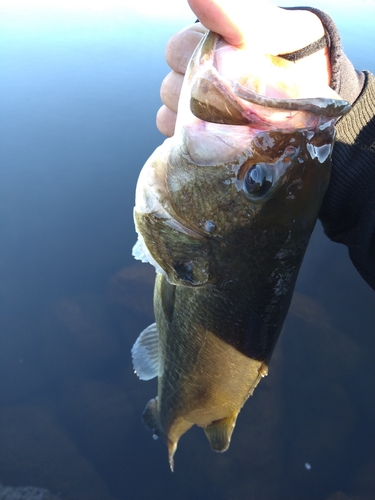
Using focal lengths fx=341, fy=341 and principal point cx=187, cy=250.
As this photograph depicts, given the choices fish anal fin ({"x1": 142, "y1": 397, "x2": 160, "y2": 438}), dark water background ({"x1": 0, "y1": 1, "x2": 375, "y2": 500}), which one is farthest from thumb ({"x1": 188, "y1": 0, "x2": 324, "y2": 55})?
dark water background ({"x1": 0, "y1": 1, "x2": 375, "y2": 500})

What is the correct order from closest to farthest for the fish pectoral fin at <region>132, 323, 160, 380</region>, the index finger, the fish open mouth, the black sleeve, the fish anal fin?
the fish open mouth < the index finger < the black sleeve < the fish pectoral fin at <region>132, 323, 160, 380</region> < the fish anal fin

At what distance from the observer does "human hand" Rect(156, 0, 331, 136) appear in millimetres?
865

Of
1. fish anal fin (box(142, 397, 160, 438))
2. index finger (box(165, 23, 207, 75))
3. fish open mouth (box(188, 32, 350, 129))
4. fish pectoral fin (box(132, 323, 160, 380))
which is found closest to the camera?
fish open mouth (box(188, 32, 350, 129))

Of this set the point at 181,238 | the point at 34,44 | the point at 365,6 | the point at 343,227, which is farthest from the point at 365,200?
the point at 365,6

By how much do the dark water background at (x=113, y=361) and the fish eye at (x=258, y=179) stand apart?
7.96 feet

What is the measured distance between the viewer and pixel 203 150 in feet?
3.26

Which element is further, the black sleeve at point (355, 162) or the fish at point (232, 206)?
the black sleeve at point (355, 162)

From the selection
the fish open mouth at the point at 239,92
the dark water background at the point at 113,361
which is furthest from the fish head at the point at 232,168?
the dark water background at the point at 113,361

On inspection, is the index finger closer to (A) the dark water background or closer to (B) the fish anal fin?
(B) the fish anal fin

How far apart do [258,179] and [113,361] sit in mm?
2557

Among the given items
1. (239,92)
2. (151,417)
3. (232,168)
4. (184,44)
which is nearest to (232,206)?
(232,168)

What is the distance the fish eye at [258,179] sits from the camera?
0.95m

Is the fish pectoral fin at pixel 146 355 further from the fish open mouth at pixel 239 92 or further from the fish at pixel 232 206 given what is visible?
the fish open mouth at pixel 239 92

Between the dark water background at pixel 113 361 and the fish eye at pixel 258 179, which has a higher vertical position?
the fish eye at pixel 258 179
